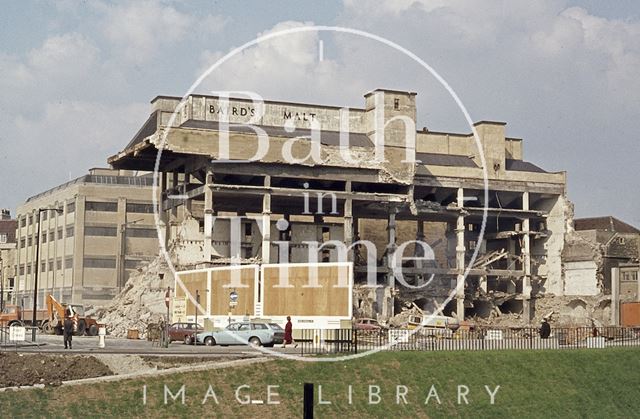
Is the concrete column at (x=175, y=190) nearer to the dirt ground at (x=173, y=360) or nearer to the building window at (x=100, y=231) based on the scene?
the building window at (x=100, y=231)

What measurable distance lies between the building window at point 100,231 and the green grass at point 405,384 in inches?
3085

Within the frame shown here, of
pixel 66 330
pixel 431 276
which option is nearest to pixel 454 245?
pixel 431 276

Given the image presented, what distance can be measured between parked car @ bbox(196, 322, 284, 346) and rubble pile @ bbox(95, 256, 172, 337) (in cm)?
2471

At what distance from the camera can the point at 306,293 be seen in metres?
69.5

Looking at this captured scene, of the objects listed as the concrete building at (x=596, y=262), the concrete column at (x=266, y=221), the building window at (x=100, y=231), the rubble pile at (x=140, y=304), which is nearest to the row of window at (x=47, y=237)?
the building window at (x=100, y=231)

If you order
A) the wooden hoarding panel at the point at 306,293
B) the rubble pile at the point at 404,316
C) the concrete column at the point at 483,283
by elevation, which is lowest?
the rubble pile at the point at 404,316

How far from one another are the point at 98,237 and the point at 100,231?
69 centimetres

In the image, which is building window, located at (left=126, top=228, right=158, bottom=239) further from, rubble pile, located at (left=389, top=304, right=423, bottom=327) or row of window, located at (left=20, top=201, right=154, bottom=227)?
rubble pile, located at (left=389, top=304, right=423, bottom=327)

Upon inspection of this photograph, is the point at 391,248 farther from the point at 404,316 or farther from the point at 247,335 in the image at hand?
the point at 247,335

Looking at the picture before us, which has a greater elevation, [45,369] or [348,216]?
[348,216]

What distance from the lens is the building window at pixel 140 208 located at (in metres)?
118

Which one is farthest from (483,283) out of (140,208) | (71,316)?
(71,316)

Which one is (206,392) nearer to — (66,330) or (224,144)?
(66,330)

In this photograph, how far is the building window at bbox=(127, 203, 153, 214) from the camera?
388 ft
